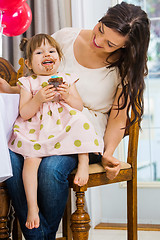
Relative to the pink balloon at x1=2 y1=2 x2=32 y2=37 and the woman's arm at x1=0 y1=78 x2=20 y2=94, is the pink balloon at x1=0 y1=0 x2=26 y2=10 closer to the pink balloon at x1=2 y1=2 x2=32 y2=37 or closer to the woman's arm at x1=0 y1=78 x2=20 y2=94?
the pink balloon at x1=2 y1=2 x2=32 y2=37

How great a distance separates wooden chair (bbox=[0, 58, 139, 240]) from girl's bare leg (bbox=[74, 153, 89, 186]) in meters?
0.03

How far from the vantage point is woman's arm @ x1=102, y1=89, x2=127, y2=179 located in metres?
1.61

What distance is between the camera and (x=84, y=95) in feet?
5.96

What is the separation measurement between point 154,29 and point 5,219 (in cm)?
202

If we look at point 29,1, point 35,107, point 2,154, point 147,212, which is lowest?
point 147,212

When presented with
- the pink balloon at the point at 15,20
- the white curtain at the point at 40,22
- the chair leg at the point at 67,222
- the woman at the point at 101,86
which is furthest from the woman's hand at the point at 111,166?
the white curtain at the point at 40,22

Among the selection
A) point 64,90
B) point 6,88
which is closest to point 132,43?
point 64,90

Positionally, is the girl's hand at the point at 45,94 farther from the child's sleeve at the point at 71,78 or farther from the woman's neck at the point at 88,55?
the woman's neck at the point at 88,55

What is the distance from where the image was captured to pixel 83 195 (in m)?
1.53

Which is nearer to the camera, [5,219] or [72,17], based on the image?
[5,219]

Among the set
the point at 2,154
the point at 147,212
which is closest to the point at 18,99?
the point at 2,154

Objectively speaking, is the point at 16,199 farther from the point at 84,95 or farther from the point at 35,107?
the point at 84,95

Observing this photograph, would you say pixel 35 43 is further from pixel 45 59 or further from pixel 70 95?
pixel 70 95

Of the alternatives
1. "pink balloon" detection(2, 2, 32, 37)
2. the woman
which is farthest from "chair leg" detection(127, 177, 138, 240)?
"pink balloon" detection(2, 2, 32, 37)
